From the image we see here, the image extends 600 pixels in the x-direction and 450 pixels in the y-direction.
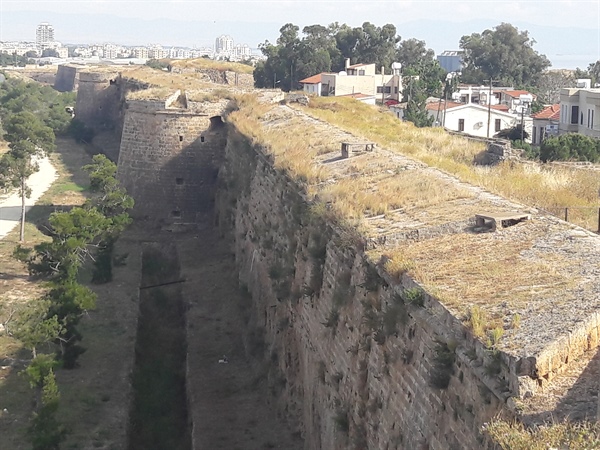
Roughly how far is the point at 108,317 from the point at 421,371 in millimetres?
11330

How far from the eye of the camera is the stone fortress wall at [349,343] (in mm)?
5926

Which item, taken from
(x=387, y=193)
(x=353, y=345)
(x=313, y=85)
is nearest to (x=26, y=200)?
(x=313, y=85)

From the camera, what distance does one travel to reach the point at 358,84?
47.4 meters

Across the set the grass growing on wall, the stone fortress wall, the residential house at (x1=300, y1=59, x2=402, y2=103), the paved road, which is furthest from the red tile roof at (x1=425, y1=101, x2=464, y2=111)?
the grass growing on wall

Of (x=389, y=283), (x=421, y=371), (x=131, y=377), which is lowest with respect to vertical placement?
(x=131, y=377)

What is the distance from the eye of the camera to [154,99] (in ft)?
80.6

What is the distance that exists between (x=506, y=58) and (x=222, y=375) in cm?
5340

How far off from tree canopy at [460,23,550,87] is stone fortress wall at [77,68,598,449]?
44558 mm

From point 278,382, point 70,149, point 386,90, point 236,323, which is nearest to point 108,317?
point 236,323

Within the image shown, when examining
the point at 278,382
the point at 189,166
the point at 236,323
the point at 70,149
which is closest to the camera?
the point at 278,382

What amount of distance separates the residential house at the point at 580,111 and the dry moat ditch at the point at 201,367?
71.0 feet

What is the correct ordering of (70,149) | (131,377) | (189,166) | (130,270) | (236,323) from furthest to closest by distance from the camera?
1. (70,149)
2. (189,166)
3. (130,270)
4. (236,323)
5. (131,377)

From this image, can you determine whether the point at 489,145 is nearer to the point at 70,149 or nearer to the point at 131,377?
the point at 131,377

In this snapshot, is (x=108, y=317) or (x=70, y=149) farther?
(x=70, y=149)
